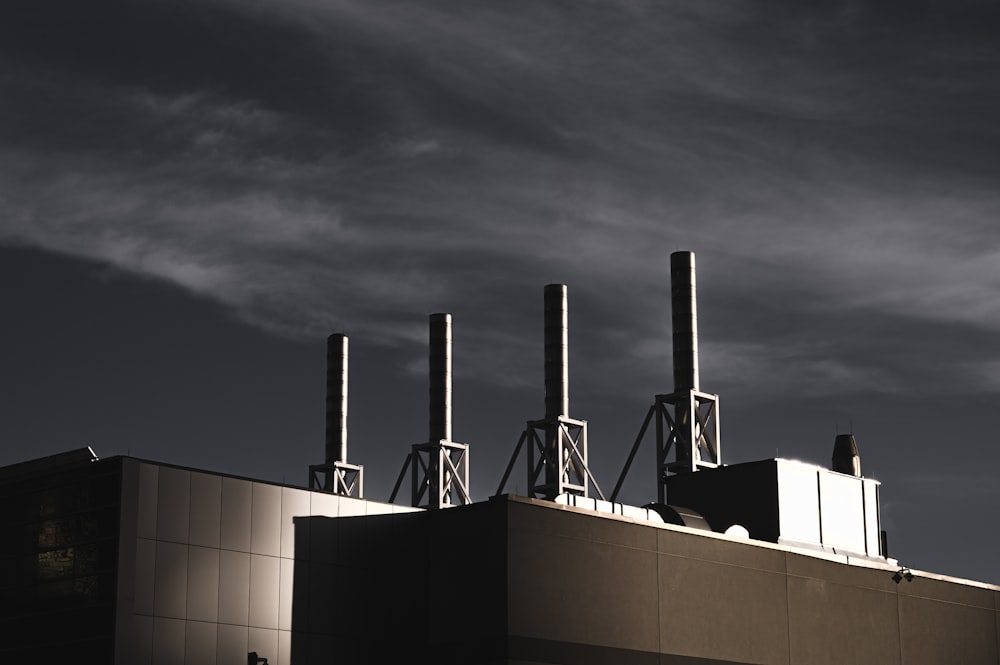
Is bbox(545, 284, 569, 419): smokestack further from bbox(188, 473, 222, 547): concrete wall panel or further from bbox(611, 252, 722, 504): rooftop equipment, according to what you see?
bbox(188, 473, 222, 547): concrete wall panel

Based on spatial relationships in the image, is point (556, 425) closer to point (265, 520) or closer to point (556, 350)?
point (556, 350)

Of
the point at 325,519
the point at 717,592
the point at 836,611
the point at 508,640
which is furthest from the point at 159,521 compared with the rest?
the point at 836,611

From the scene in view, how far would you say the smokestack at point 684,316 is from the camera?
7062 centimetres

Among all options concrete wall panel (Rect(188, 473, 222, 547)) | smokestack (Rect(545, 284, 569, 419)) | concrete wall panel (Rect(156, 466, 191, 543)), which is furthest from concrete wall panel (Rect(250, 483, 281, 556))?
smokestack (Rect(545, 284, 569, 419))

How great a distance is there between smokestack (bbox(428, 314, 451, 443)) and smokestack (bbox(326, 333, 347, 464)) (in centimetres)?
653

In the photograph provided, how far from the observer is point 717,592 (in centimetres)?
4431

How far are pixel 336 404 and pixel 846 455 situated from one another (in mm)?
39052

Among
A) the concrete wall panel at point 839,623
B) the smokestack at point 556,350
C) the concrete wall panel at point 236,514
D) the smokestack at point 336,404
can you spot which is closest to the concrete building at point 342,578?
the concrete wall panel at point 236,514

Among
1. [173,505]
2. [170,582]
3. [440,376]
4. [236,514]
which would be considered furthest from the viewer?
[440,376]

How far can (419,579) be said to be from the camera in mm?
41156

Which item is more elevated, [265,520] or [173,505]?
[173,505]

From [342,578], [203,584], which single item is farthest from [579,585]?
[203,584]

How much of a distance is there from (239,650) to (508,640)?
22.6ft

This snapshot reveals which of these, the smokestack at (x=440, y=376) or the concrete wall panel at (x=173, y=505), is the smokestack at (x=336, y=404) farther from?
the concrete wall panel at (x=173, y=505)
